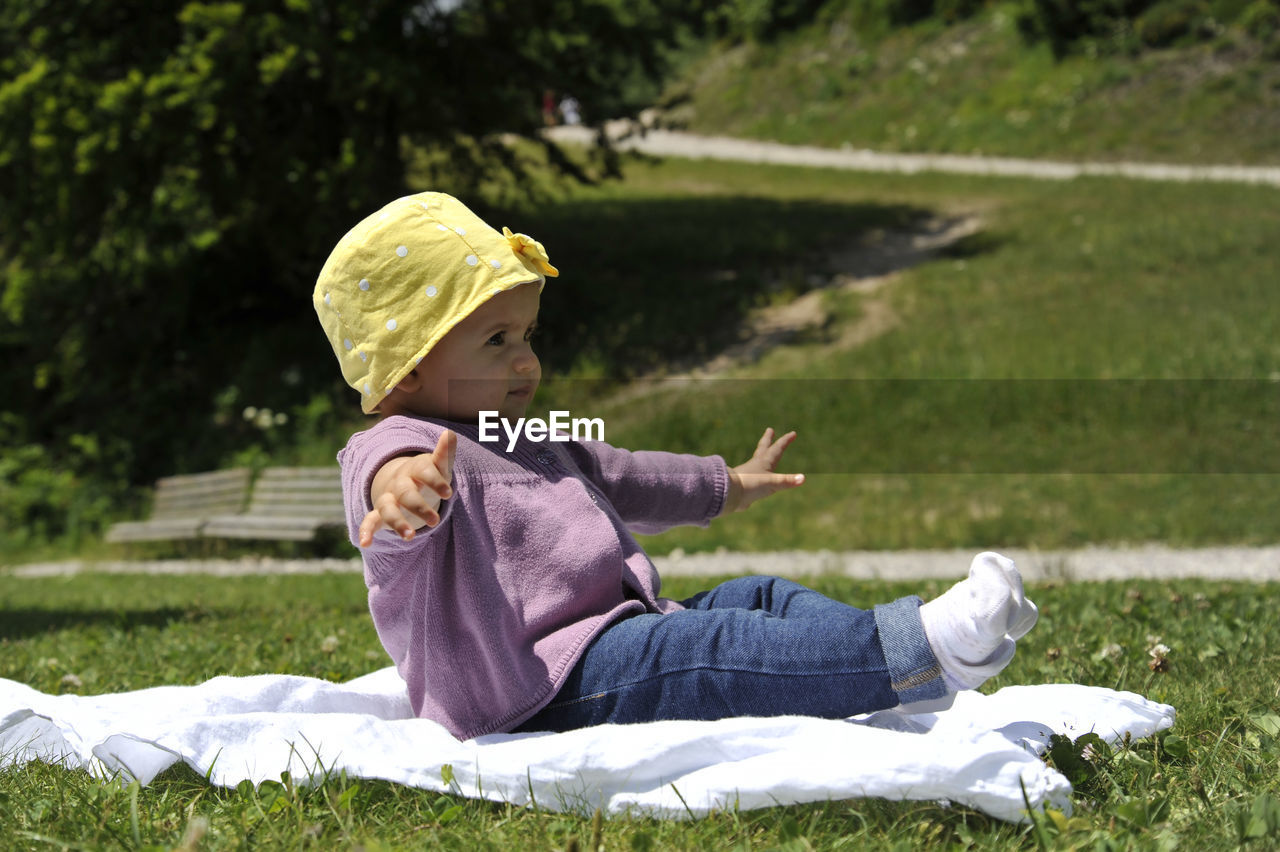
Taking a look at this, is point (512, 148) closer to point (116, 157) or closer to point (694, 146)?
point (116, 157)

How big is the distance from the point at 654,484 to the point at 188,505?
10.6m

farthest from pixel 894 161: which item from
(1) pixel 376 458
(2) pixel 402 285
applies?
(1) pixel 376 458

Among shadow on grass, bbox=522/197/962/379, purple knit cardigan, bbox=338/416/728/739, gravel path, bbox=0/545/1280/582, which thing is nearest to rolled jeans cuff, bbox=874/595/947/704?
purple knit cardigan, bbox=338/416/728/739

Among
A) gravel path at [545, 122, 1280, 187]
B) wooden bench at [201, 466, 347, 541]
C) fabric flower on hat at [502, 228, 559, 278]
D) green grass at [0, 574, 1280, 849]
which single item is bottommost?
gravel path at [545, 122, 1280, 187]

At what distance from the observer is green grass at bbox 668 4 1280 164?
2209cm

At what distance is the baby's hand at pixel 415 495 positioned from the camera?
7.47 ft

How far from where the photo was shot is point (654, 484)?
126 inches

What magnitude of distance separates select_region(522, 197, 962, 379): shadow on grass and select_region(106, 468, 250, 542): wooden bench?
3654 mm

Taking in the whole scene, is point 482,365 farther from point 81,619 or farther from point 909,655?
point 81,619

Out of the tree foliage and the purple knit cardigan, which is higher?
the purple knit cardigan

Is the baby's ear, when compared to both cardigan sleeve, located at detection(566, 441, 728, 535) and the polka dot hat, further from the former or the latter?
cardigan sleeve, located at detection(566, 441, 728, 535)

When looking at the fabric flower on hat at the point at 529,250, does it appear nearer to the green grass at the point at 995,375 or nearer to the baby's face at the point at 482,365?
the baby's face at the point at 482,365

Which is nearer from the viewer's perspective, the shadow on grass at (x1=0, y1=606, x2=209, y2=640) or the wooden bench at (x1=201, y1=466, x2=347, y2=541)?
the shadow on grass at (x1=0, y1=606, x2=209, y2=640)

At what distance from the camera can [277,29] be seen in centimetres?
1247
